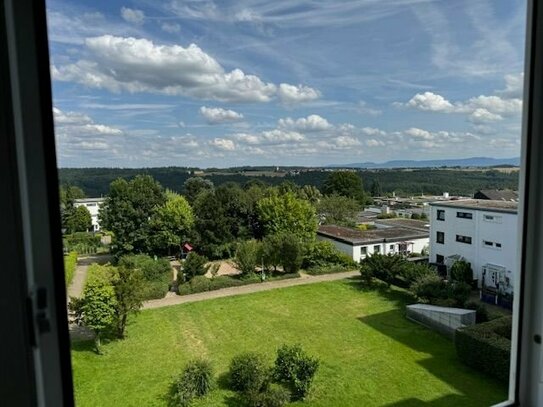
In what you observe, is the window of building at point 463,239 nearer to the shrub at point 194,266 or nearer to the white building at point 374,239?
the white building at point 374,239

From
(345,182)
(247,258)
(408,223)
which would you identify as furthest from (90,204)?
(247,258)

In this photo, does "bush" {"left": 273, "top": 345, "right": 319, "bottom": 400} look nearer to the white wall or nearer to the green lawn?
the green lawn

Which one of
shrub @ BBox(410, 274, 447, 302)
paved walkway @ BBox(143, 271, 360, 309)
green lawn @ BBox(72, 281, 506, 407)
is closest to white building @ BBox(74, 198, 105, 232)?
green lawn @ BBox(72, 281, 506, 407)

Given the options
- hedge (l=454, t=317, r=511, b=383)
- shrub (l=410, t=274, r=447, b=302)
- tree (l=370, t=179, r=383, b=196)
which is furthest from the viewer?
shrub (l=410, t=274, r=447, b=302)

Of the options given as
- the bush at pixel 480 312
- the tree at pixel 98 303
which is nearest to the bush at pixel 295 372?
the bush at pixel 480 312

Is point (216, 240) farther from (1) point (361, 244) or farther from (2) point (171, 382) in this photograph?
(2) point (171, 382)

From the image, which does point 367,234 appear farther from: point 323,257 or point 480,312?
point 480,312

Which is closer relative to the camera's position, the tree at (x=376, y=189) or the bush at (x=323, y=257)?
the tree at (x=376, y=189)
